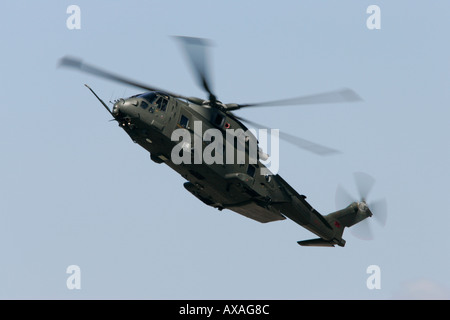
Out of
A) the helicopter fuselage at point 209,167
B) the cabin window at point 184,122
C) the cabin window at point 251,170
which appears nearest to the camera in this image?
the helicopter fuselage at point 209,167

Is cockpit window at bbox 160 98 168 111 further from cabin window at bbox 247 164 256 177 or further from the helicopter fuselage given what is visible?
cabin window at bbox 247 164 256 177

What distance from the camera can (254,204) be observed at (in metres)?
42.8

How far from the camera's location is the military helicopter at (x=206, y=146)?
38719 millimetres

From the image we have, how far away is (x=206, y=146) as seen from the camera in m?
40.2

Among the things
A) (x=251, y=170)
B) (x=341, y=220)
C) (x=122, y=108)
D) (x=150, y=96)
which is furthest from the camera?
(x=341, y=220)

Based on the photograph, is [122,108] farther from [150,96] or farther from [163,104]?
[163,104]

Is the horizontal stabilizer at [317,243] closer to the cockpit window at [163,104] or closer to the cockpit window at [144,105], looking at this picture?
the cockpit window at [163,104]

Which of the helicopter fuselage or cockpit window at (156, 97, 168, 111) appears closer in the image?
the helicopter fuselage

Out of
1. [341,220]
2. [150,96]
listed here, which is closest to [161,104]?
[150,96]

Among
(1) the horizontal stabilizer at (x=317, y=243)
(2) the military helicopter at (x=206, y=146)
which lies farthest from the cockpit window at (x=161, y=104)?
(1) the horizontal stabilizer at (x=317, y=243)

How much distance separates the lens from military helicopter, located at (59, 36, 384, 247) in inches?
1524

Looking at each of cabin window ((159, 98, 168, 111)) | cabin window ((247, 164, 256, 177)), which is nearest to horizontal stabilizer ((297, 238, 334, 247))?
cabin window ((247, 164, 256, 177))
